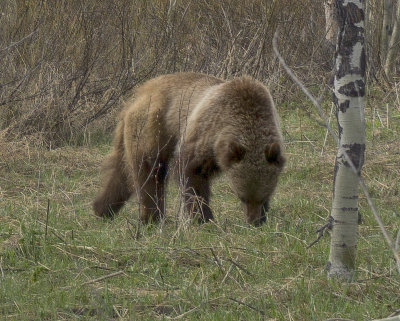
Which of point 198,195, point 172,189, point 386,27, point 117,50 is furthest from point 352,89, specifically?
point 386,27

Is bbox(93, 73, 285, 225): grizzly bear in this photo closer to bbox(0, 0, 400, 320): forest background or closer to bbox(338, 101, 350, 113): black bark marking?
bbox(0, 0, 400, 320): forest background

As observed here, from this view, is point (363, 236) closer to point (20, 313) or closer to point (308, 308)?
point (308, 308)

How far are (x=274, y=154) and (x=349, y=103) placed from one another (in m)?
2.06

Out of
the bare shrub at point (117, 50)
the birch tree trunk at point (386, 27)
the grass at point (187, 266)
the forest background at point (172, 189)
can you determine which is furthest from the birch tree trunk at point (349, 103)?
the birch tree trunk at point (386, 27)

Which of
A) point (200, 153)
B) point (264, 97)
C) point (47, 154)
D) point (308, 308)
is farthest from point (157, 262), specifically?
point (47, 154)

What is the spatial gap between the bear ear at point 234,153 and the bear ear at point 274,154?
212 millimetres

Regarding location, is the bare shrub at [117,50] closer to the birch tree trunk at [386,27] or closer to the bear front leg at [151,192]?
the birch tree trunk at [386,27]

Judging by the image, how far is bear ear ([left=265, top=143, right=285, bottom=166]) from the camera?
243 inches

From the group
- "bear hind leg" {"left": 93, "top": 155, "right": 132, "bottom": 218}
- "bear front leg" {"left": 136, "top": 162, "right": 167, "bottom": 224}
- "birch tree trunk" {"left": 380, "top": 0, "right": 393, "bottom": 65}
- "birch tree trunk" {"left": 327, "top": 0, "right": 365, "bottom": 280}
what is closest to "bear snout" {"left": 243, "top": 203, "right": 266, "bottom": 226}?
"bear front leg" {"left": 136, "top": 162, "right": 167, "bottom": 224}

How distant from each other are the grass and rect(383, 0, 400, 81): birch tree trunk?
18.8 feet

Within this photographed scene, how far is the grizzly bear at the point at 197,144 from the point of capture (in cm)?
631

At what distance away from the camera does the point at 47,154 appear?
938cm

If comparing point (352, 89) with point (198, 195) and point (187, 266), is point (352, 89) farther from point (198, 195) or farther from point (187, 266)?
point (198, 195)

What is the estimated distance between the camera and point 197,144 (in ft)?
21.5
